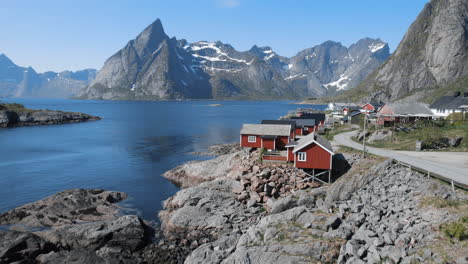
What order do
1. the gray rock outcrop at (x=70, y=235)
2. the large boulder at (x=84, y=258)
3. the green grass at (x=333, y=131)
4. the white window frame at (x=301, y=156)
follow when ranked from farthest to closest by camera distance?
the green grass at (x=333, y=131), the white window frame at (x=301, y=156), the gray rock outcrop at (x=70, y=235), the large boulder at (x=84, y=258)

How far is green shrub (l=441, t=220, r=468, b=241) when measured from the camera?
20219 millimetres

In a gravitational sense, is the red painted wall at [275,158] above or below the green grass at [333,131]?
below

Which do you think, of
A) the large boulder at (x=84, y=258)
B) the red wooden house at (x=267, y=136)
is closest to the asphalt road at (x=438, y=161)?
the red wooden house at (x=267, y=136)

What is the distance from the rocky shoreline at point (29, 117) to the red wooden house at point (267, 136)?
121m

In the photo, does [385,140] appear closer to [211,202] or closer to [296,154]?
[296,154]

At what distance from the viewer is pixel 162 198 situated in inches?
1764

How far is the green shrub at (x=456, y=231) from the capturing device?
796 inches

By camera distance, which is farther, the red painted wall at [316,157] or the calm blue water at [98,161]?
the calm blue water at [98,161]

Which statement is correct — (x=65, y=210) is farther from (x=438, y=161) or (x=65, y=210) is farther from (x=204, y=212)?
(x=438, y=161)

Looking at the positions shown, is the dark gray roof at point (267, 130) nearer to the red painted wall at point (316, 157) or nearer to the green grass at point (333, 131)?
the red painted wall at point (316, 157)

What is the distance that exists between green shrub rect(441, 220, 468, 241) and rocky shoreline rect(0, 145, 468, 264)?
210 millimetres

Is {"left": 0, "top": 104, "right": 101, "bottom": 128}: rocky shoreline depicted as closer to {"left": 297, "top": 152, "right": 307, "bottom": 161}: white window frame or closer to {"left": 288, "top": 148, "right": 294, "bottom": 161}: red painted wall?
{"left": 288, "top": 148, "right": 294, "bottom": 161}: red painted wall

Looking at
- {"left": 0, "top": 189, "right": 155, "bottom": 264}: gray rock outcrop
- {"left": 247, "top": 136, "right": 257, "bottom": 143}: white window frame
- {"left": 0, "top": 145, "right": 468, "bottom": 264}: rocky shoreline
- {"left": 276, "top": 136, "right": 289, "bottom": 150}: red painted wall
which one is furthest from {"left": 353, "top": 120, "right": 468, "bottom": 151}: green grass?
{"left": 0, "top": 189, "right": 155, "bottom": 264}: gray rock outcrop

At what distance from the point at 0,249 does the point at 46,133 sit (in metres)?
98.0
